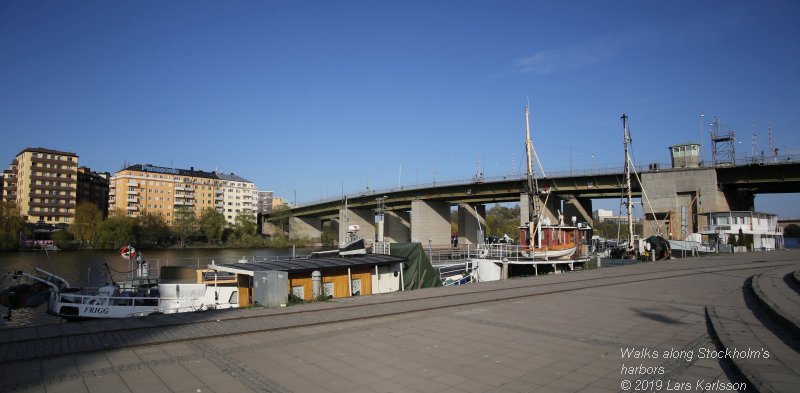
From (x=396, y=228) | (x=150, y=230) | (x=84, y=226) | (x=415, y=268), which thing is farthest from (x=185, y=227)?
(x=415, y=268)

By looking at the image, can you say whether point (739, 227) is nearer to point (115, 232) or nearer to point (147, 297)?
point (147, 297)

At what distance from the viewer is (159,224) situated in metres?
102

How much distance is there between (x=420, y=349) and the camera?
9.52m

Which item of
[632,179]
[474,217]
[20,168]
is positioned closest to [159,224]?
[20,168]

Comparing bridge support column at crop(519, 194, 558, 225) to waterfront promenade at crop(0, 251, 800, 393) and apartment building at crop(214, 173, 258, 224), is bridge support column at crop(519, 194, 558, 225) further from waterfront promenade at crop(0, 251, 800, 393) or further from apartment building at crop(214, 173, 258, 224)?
apartment building at crop(214, 173, 258, 224)

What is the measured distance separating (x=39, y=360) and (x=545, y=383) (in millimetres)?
8725

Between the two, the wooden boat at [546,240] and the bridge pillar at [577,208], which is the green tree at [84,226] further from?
→ the bridge pillar at [577,208]

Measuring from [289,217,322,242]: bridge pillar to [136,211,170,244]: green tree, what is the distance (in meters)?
35.1

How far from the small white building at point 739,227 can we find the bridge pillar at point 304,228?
9866 centimetres

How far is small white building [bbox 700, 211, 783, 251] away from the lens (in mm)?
53281

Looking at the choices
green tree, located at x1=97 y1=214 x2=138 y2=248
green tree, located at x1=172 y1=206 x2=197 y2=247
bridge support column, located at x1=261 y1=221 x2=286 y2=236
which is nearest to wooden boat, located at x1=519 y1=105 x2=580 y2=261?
green tree, located at x1=97 y1=214 x2=138 y2=248

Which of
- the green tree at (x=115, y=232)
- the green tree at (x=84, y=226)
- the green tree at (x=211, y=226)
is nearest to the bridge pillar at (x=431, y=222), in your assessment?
the green tree at (x=211, y=226)

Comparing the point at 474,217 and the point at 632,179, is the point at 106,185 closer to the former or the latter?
the point at 474,217

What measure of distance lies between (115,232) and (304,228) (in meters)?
52.4
